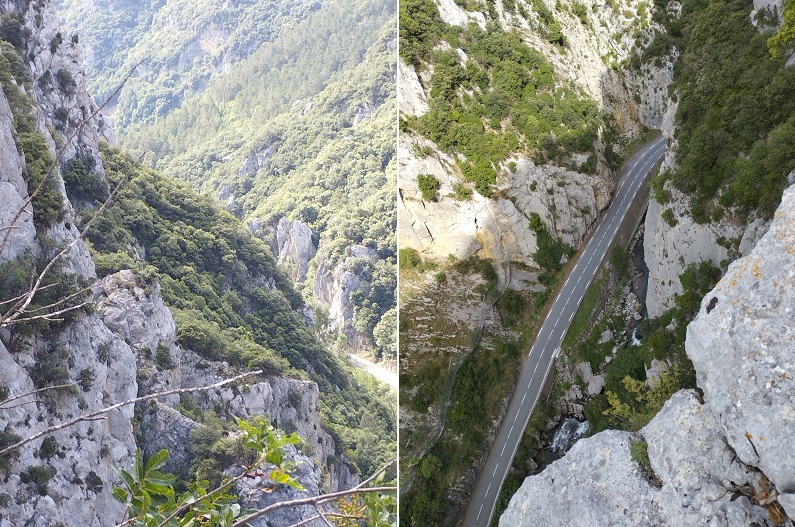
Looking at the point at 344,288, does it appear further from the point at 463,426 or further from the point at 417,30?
the point at 463,426

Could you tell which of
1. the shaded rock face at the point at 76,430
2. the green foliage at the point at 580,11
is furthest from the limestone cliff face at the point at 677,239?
the shaded rock face at the point at 76,430

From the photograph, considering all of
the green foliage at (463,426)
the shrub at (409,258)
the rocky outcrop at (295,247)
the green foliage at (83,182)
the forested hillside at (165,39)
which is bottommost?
the green foliage at (463,426)

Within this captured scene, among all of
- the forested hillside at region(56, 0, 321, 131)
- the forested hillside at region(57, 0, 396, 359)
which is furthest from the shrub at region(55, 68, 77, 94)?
the forested hillside at region(56, 0, 321, 131)

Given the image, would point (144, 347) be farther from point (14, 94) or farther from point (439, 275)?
point (439, 275)

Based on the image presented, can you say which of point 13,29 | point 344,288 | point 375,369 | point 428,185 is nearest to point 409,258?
point 428,185

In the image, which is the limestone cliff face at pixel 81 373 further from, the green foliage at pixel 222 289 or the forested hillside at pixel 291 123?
the forested hillside at pixel 291 123

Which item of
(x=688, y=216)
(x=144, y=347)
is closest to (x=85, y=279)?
(x=144, y=347)

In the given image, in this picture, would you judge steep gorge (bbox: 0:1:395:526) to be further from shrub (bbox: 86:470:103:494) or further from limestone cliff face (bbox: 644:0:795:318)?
limestone cliff face (bbox: 644:0:795:318)
